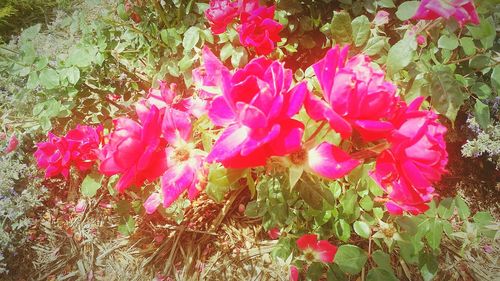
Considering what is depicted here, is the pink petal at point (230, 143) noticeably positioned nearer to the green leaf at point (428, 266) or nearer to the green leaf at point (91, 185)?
the green leaf at point (91, 185)

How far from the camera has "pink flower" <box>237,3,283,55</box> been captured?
96 centimetres

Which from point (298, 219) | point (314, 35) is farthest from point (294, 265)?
point (314, 35)

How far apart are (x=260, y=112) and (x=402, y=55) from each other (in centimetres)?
48

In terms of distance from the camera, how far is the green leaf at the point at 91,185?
1042mm

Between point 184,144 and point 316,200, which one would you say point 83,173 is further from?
point 316,200

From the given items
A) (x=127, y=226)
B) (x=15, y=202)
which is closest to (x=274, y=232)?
(x=127, y=226)

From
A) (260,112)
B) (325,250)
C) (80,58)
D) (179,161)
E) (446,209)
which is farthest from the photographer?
(80,58)

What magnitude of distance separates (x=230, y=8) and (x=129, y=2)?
0.91m

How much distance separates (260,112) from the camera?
19.2 inches

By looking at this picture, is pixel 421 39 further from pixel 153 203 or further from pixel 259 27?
pixel 153 203

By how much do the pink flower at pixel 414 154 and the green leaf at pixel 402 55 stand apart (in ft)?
0.81

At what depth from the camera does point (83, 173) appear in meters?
1.65

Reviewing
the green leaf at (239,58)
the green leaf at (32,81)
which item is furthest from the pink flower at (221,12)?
the green leaf at (32,81)

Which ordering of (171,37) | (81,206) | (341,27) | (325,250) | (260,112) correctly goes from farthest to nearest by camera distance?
(81,206), (171,37), (325,250), (341,27), (260,112)
